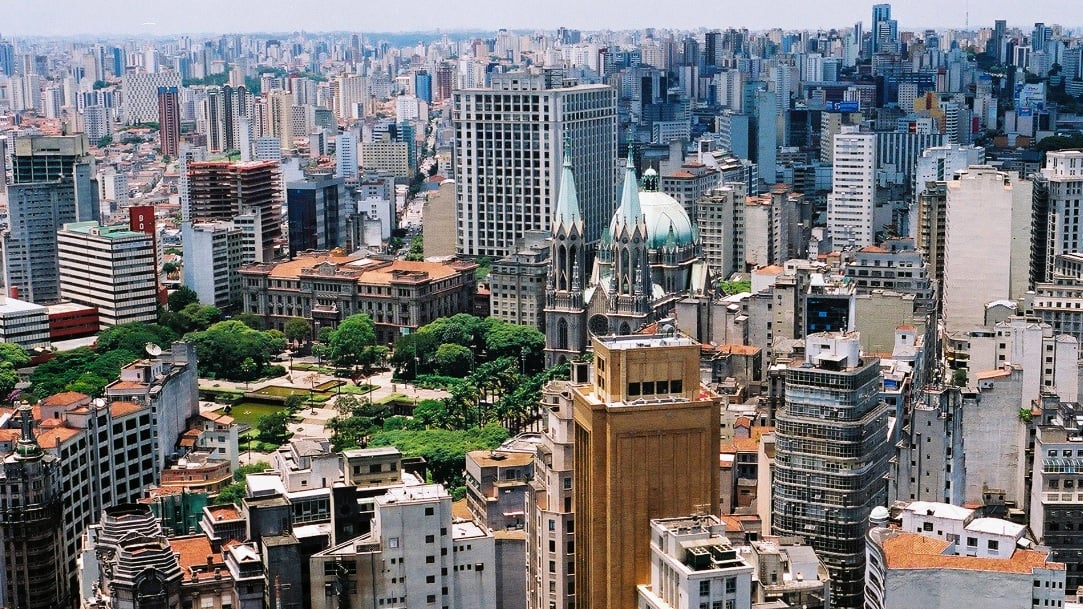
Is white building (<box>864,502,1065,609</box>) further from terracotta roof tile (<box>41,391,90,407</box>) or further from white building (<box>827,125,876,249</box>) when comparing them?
white building (<box>827,125,876,249</box>)

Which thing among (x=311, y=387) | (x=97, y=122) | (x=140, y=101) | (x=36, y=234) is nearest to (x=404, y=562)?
(x=311, y=387)

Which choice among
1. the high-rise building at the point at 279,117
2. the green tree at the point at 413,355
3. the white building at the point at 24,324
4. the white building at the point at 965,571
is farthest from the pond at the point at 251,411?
the high-rise building at the point at 279,117

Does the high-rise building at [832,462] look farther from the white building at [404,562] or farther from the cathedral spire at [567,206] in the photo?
the cathedral spire at [567,206]

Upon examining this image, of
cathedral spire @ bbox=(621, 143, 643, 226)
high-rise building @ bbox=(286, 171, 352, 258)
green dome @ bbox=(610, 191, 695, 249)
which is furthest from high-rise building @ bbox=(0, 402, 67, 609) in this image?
high-rise building @ bbox=(286, 171, 352, 258)

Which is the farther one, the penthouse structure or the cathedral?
the penthouse structure

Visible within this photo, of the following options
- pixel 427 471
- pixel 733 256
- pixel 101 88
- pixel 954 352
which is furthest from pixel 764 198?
pixel 101 88

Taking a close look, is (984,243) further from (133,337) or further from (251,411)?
(133,337)
